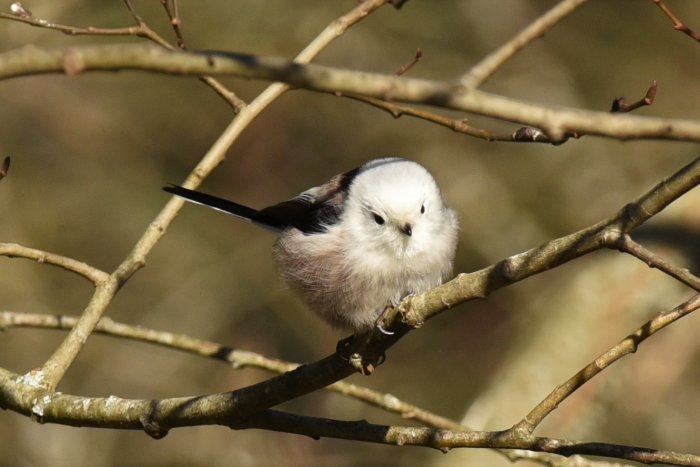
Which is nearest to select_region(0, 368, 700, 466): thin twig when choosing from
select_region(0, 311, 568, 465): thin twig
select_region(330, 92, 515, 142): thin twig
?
select_region(0, 311, 568, 465): thin twig

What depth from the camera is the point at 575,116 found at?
6.36ft

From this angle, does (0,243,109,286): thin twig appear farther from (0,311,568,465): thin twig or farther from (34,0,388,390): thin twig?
(0,311,568,465): thin twig

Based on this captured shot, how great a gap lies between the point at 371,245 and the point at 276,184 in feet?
13.2

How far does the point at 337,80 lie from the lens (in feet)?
6.31

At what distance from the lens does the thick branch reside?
6.11 ft

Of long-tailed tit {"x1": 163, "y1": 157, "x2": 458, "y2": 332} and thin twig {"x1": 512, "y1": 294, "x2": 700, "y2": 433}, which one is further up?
long-tailed tit {"x1": 163, "y1": 157, "x2": 458, "y2": 332}

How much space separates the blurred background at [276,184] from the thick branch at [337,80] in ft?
15.1

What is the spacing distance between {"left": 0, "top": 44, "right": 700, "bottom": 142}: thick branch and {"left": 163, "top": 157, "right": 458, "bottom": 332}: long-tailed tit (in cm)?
179

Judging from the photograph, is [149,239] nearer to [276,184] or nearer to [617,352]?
[617,352]

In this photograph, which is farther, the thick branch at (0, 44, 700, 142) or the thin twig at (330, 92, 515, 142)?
the thin twig at (330, 92, 515, 142)

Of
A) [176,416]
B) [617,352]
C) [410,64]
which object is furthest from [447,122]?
[176,416]

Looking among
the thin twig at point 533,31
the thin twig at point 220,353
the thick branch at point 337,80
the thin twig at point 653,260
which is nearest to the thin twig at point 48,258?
the thin twig at point 220,353

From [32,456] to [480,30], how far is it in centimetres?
453

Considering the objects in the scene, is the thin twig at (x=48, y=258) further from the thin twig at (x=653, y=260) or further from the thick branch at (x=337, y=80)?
the thin twig at (x=653, y=260)
